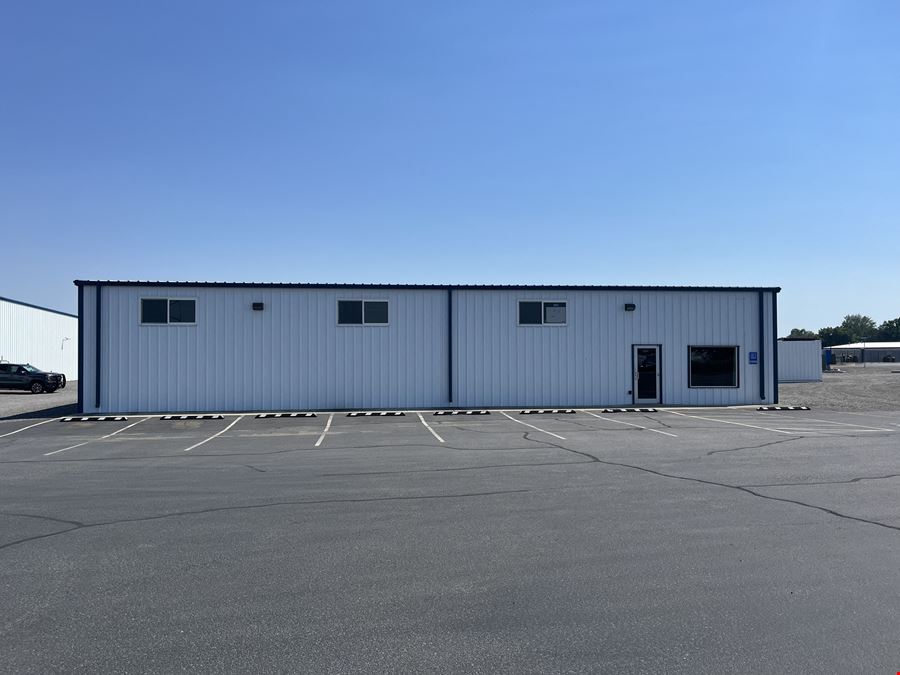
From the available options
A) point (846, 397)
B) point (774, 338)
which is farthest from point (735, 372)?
point (846, 397)

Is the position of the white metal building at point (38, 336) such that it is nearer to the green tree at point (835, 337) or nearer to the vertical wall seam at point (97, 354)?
the vertical wall seam at point (97, 354)

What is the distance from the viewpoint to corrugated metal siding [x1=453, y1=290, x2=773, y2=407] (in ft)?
84.7

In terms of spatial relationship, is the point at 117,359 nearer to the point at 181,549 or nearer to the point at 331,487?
the point at 331,487

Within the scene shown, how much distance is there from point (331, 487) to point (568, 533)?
12.8 feet

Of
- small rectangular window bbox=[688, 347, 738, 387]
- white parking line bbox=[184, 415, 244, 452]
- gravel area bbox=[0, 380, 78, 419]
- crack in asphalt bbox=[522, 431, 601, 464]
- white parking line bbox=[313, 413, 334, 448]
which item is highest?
small rectangular window bbox=[688, 347, 738, 387]

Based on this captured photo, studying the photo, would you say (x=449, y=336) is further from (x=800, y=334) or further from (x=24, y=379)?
(x=800, y=334)

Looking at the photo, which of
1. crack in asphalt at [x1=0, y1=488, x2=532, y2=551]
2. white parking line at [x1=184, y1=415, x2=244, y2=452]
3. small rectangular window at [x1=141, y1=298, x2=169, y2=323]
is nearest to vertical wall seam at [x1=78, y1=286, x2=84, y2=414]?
small rectangular window at [x1=141, y1=298, x2=169, y2=323]

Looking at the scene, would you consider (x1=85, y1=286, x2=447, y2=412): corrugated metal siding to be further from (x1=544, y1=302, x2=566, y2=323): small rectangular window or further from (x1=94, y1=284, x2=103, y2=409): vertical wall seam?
(x1=544, y1=302, x2=566, y2=323): small rectangular window

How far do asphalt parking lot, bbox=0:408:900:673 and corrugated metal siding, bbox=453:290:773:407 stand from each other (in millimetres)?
13153

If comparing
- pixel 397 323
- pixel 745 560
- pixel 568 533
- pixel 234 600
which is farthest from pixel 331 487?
pixel 397 323

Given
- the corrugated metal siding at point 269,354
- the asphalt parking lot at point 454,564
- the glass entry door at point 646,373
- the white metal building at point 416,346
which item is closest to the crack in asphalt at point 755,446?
the asphalt parking lot at point 454,564

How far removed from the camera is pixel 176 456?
13.4 m

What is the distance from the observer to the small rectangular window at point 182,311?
2448cm

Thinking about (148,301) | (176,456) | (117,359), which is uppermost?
(148,301)
